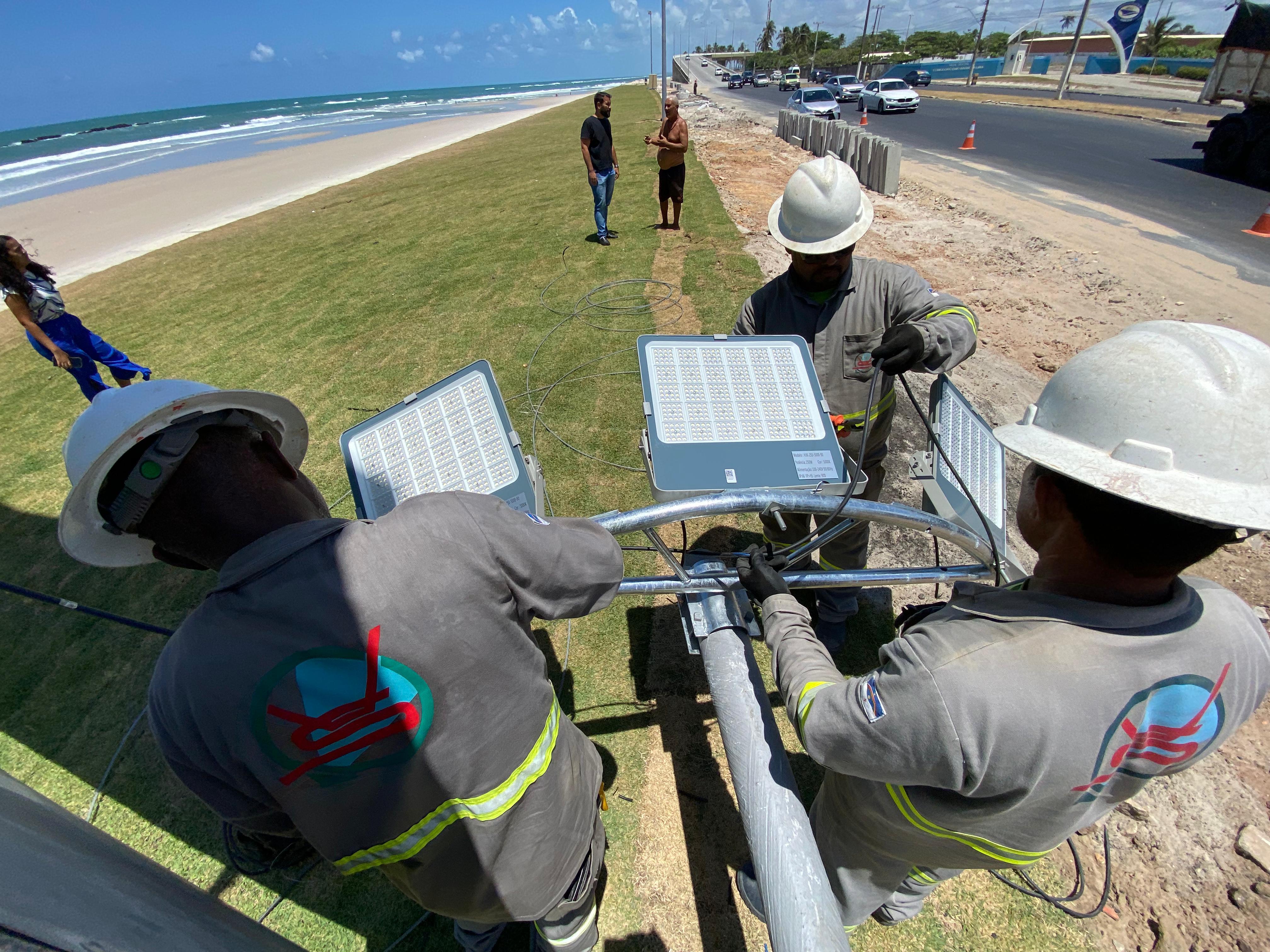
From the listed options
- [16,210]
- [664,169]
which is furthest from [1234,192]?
[16,210]

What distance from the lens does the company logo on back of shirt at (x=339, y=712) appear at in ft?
3.18

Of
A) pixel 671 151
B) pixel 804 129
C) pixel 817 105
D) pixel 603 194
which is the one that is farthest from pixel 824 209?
pixel 817 105

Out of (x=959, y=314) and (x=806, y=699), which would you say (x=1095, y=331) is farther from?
(x=806, y=699)

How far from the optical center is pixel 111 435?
1.07m

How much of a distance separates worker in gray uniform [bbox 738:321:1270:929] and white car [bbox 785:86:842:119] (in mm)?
25267

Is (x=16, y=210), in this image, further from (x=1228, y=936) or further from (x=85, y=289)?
(x=1228, y=936)

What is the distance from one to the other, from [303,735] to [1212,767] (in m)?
3.31

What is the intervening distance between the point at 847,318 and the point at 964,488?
108 cm

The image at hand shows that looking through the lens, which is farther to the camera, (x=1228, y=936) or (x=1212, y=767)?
(x=1212, y=767)

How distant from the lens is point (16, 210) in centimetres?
1864

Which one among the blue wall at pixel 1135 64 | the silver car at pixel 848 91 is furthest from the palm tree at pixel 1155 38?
the silver car at pixel 848 91

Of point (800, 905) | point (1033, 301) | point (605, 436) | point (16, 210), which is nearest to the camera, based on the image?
point (800, 905)

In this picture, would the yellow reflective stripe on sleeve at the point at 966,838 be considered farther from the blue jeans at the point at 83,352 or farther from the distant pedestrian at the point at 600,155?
the distant pedestrian at the point at 600,155

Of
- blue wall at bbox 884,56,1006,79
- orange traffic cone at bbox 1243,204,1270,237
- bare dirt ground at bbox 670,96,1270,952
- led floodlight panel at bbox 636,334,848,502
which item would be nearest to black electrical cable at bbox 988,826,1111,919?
bare dirt ground at bbox 670,96,1270,952
